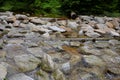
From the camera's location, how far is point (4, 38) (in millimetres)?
4816

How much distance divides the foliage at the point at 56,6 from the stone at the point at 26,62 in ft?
12.3

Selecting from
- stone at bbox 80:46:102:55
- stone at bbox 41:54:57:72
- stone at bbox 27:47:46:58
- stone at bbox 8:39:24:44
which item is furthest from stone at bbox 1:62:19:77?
stone at bbox 80:46:102:55

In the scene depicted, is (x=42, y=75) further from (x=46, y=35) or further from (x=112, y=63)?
(x=46, y=35)

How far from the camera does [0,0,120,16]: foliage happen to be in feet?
24.9

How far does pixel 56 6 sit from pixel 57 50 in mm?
3486

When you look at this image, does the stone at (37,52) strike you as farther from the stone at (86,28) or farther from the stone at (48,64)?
the stone at (86,28)

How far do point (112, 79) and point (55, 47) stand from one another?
135 cm

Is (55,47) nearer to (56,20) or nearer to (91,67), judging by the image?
(91,67)

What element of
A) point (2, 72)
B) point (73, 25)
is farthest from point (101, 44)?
point (2, 72)

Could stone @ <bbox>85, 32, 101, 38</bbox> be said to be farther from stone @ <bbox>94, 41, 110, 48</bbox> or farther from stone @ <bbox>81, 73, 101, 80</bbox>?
stone @ <bbox>81, 73, 101, 80</bbox>

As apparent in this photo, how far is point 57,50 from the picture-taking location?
4500 mm

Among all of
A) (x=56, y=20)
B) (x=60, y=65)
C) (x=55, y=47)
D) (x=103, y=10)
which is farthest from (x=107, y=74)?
(x=103, y=10)

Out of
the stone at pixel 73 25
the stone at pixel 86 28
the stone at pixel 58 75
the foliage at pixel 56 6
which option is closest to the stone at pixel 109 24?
the stone at pixel 86 28

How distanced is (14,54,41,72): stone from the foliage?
12.3 feet
